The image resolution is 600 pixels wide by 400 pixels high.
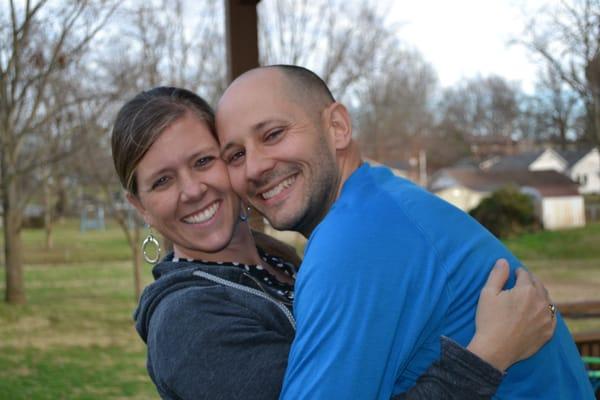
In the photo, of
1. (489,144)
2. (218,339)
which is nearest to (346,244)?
(218,339)

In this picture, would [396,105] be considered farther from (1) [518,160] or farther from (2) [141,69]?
(1) [518,160]

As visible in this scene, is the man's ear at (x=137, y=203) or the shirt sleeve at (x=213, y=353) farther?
the man's ear at (x=137, y=203)

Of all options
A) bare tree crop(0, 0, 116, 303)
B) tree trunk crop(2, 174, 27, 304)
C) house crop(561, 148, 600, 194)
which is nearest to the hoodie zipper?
bare tree crop(0, 0, 116, 303)

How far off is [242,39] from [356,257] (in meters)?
2.43

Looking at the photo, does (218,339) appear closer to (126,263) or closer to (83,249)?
(126,263)

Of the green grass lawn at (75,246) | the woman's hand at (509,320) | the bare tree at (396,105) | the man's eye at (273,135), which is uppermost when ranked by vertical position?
the bare tree at (396,105)

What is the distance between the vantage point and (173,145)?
159 cm

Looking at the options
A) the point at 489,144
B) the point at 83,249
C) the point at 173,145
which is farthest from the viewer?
the point at 489,144

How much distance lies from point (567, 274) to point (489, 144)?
119ft

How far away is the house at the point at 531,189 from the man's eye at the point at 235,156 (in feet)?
95.5

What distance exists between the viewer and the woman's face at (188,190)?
5.22 feet

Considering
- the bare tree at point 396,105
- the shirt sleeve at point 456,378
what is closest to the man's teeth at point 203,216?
the shirt sleeve at point 456,378

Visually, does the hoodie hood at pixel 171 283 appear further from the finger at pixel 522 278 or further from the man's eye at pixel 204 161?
the finger at pixel 522 278

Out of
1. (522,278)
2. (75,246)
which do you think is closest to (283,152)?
(522,278)
